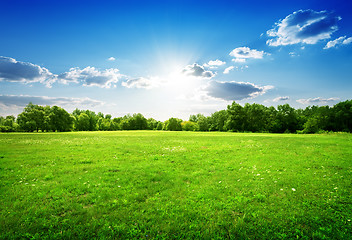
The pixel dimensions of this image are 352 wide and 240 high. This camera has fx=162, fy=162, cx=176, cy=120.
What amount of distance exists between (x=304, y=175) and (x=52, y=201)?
49.6ft

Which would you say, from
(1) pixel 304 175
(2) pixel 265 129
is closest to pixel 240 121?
(2) pixel 265 129

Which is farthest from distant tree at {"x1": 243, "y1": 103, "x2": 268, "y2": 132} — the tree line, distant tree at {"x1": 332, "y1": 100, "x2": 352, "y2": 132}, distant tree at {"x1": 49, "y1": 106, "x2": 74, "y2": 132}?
distant tree at {"x1": 49, "y1": 106, "x2": 74, "y2": 132}

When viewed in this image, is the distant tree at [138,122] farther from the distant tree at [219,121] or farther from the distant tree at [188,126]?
the distant tree at [219,121]

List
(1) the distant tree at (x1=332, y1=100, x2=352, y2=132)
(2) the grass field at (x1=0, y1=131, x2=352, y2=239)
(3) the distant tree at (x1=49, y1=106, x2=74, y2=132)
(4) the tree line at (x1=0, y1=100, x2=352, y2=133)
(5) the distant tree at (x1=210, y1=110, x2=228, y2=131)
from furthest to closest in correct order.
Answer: (5) the distant tree at (x1=210, y1=110, x2=228, y2=131)
(3) the distant tree at (x1=49, y1=106, x2=74, y2=132)
(4) the tree line at (x1=0, y1=100, x2=352, y2=133)
(1) the distant tree at (x1=332, y1=100, x2=352, y2=132)
(2) the grass field at (x1=0, y1=131, x2=352, y2=239)

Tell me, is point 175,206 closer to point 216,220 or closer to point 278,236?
point 216,220

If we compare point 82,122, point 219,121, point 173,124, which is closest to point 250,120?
point 219,121

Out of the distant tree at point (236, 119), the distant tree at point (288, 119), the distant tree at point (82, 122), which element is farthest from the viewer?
the distant tree at point (82, 122)

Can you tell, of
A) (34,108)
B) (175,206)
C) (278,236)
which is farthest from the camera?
(34,108)

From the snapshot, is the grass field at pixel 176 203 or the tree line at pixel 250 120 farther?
the tree line at pixel 250 120

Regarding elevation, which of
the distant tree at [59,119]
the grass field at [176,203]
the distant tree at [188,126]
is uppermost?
the distant tree at [59,119]

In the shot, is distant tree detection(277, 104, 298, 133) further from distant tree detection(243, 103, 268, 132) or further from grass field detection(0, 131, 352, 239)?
grass field detection(0, 131, 352, 239)

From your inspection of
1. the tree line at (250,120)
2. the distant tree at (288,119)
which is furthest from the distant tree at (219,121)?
the distant tree at (288,119)

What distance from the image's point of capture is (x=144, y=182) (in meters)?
10.2

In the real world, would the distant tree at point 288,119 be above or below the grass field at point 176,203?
above
